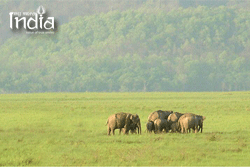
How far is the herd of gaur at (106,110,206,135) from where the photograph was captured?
2638 centimetres

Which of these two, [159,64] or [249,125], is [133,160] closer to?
[249,125]

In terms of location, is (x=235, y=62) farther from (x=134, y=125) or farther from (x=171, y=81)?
(x=134, y=125)

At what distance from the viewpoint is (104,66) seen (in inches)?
7338

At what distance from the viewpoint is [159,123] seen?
2658 centimetres

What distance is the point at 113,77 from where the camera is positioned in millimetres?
174375

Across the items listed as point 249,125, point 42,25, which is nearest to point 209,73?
point 42,25

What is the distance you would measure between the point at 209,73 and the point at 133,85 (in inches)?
1024

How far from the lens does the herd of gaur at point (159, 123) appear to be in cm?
2638

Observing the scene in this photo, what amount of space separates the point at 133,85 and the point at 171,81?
12.1 meters

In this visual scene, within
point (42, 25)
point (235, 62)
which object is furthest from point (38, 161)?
point (235, 62)

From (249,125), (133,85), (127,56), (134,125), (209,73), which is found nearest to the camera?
(134,125)

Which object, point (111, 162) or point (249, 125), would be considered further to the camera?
point (249, 125)

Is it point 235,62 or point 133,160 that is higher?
point 235,62

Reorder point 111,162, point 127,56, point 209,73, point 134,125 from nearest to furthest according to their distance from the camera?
1. point 111,162
2. point 134,125
3. point 209,73
4. point 127,56
